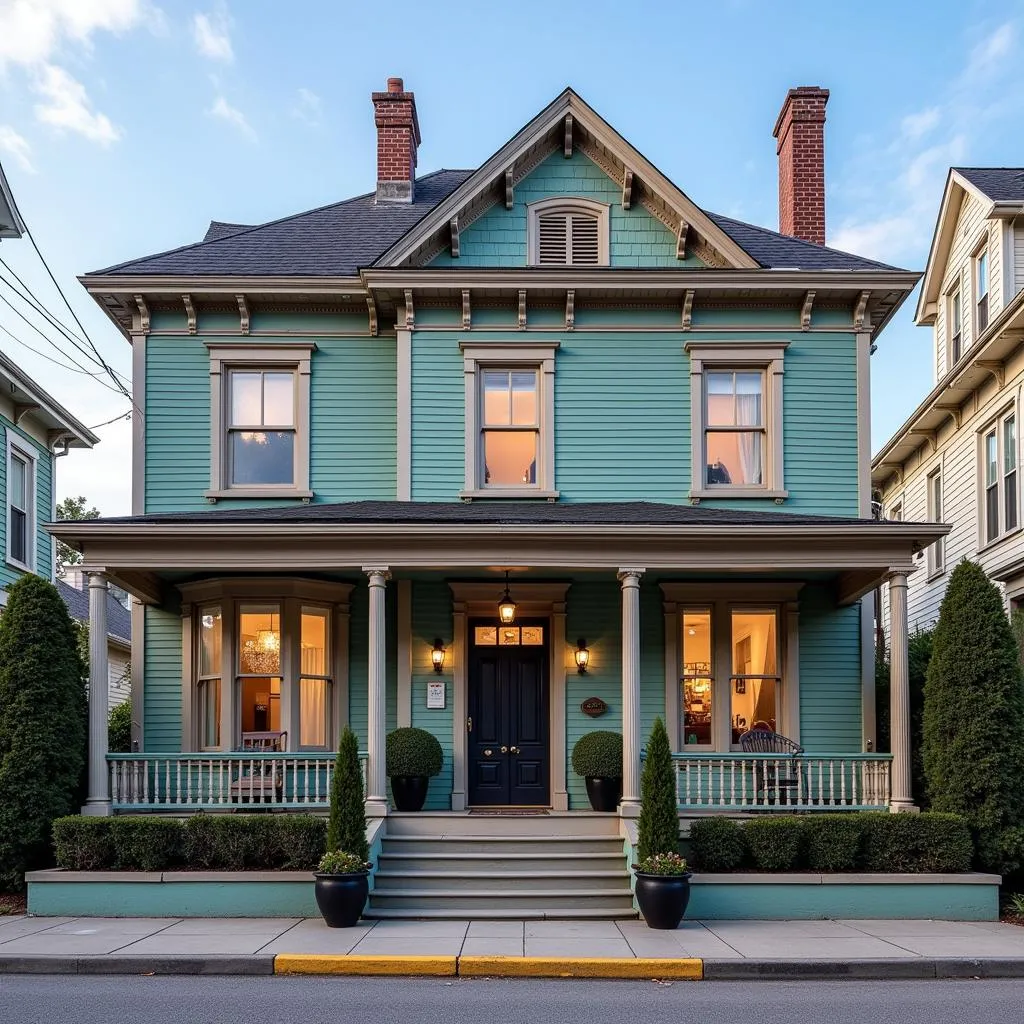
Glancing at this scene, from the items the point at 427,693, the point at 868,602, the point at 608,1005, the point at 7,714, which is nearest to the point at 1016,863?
the point at 868,602

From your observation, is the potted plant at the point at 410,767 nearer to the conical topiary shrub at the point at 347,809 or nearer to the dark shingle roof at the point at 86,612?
the conical topiary shrub at the point at 347,809

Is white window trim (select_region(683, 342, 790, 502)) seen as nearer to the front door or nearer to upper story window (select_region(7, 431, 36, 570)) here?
the front door

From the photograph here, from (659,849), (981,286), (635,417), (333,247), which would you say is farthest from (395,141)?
(659,849)

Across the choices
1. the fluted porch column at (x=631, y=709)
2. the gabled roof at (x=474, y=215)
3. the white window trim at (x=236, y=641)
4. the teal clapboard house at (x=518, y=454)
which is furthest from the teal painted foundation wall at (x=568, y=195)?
the fluted porch column at (x=631, y=709)

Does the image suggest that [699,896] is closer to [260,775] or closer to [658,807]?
[658,807]

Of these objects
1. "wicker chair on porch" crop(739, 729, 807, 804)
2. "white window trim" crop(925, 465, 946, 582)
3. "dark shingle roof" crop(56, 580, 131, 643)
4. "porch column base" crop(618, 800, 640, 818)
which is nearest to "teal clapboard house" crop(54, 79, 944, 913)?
"wicker chair on porch" crop(739, 729, 807, 804)

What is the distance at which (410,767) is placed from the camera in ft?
41.0

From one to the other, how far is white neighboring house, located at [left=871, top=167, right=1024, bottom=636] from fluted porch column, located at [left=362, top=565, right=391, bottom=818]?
8.05 m

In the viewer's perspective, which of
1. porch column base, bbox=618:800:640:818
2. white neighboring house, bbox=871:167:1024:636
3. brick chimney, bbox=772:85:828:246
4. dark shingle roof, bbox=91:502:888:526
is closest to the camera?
porch column base, bbox=618:800:640:818

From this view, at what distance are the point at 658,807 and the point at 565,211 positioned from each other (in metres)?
7.91

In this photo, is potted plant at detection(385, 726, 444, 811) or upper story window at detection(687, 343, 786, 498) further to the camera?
upper story window at detection(687, 343, 786, 498)

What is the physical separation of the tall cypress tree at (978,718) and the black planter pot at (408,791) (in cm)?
546

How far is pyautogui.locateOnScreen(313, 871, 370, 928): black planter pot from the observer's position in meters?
9.89

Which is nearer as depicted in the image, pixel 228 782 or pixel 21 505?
pixel 228 782
